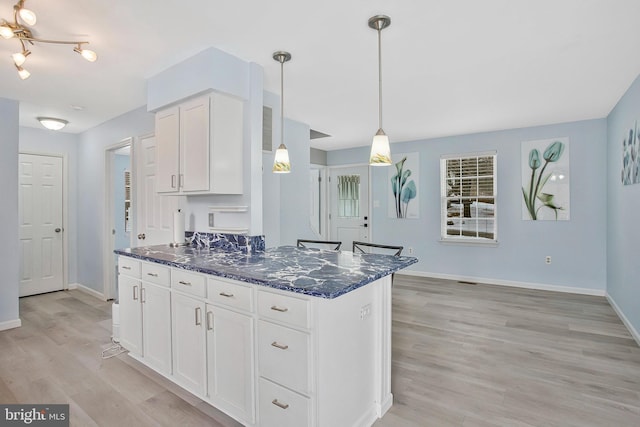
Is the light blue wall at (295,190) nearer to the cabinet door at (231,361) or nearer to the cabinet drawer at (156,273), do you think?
the cabinet drawer at (156,273)

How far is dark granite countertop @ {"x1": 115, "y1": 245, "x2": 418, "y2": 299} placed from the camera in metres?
1.65

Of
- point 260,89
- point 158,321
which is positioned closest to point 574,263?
point 260,89

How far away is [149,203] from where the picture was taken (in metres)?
3.88

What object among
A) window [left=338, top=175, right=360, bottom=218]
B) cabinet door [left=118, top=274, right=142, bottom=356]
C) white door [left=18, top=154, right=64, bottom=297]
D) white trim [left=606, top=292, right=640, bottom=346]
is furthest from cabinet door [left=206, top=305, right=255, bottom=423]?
window [left=338, top=175, right=360, bottom=218]

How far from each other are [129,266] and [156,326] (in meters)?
0.58

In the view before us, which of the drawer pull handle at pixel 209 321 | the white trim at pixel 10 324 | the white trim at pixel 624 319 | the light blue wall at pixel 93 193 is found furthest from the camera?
the light blue wall at pixel 93 193

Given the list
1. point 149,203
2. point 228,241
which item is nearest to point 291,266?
point 228,241

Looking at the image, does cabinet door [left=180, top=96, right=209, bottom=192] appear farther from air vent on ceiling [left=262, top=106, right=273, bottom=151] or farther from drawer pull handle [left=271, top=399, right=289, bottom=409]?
drawer pull handle [left=271, top=399, right=289, bottom=409]

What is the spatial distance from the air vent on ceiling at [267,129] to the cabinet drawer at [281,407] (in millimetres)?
2253

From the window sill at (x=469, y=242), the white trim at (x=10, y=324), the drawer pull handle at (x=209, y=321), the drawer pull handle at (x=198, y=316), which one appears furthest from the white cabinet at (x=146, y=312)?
the window sill at (x=469, y=242)

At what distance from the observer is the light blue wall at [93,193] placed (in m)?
4.45

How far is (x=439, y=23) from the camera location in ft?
7.45

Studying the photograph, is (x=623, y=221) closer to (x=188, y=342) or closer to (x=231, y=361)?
(x=231, y=361)

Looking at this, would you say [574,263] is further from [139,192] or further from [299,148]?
[139,192]
